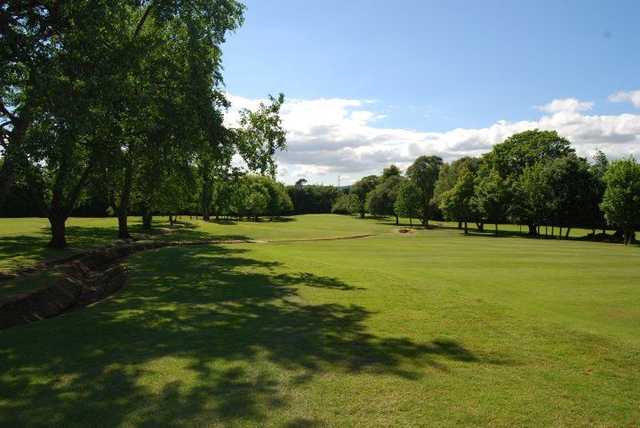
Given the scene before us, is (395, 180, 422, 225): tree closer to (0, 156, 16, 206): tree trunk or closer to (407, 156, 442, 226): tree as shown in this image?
(407, 156, 442, 226): tree

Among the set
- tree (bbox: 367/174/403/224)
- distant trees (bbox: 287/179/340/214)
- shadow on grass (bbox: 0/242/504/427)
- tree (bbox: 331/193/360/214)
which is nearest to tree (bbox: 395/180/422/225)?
tree (bbox: 367/174/403/224)

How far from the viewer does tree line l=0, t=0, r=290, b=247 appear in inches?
722

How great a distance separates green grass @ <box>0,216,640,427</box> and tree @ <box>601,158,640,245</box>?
45.1 meters

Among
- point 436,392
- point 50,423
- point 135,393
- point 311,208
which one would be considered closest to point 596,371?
point 436,392

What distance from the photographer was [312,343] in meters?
9.66

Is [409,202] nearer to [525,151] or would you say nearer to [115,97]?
[525,151]

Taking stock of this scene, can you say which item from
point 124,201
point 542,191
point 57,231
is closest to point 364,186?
point 542,191

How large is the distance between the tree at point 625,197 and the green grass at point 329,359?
148ft

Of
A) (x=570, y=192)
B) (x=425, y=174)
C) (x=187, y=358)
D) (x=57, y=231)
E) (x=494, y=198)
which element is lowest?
(x=187, y=358)

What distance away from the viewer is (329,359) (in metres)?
8.64

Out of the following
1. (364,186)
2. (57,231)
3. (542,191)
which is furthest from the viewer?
(364,186)

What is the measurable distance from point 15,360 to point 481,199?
70.6 m

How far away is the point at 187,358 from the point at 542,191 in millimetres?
66577

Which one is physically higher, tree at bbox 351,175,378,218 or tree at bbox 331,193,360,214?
tree at bbox 351,175,378,218
